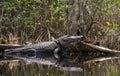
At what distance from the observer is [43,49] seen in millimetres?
17797

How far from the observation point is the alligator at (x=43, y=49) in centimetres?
1727

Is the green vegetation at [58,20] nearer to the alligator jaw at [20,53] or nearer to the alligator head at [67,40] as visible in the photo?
the alligator head at [67,40]

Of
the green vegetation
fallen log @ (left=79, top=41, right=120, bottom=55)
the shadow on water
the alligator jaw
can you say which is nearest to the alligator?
the alligator jaw

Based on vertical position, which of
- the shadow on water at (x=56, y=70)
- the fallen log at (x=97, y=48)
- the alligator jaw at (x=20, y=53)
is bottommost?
the alligator jaw at (x=20, y=53)

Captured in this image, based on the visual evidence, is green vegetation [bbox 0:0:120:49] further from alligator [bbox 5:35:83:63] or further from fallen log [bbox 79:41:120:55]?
fallen log [bbox 79:41:120:55]

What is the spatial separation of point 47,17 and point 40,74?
973cm

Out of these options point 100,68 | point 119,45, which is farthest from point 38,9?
point 100,68

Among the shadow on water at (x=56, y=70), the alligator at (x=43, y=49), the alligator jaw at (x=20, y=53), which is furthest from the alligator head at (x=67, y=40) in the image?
the shadow on water at (x=56, y=70)

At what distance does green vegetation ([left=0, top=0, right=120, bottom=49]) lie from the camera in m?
17.5

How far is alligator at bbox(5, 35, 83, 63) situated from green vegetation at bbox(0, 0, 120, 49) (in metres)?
0.73

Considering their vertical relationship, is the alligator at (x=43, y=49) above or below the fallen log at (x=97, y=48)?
below

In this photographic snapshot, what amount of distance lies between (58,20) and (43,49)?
8.18 ft

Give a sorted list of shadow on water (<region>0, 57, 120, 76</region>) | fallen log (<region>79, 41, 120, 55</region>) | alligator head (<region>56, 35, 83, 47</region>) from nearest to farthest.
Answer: shadow on water (<region>0, 57, 120, 76</region>), fallen log (<region>79, 41, 120, 55</region>), alligator head (<region>56, 35, 83, 47</region>)

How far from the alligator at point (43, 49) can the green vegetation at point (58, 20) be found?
729 millimetres
